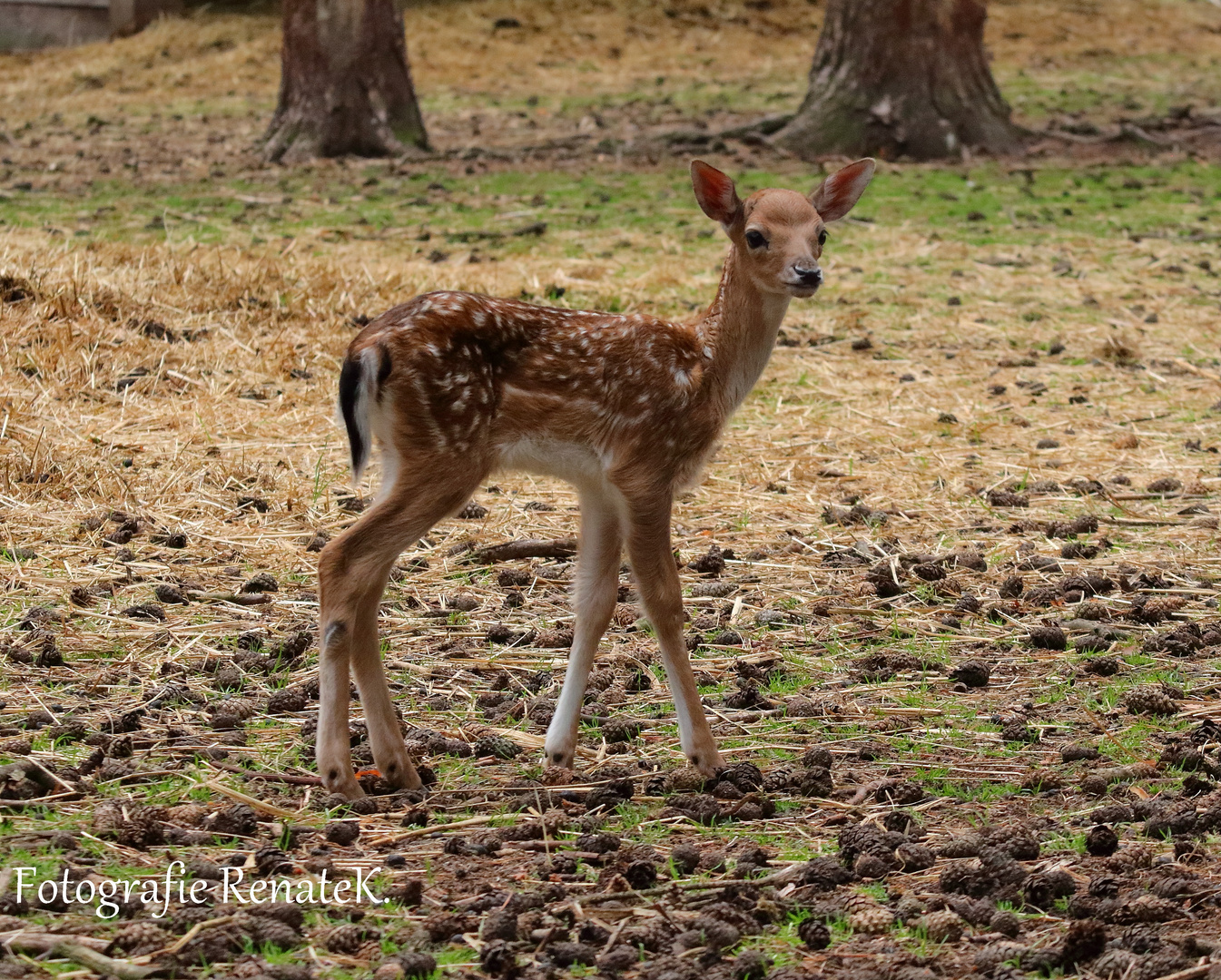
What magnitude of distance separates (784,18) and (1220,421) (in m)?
16.2

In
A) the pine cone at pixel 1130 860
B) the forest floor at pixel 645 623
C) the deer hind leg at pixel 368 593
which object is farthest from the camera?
the deer hind leg at pixel 368 593

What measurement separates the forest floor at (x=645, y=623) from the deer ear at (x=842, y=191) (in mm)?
1581

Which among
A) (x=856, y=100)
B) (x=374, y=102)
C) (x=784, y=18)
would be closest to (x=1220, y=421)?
(x=856, y=100)

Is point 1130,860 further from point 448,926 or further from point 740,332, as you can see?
point 740,332

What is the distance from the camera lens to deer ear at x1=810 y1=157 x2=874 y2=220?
18.5 ft

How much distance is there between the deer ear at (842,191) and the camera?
5629mm

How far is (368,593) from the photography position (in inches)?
180

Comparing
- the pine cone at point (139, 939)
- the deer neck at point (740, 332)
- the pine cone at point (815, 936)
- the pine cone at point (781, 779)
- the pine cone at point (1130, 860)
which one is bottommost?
the pine cone at point (781, 779)

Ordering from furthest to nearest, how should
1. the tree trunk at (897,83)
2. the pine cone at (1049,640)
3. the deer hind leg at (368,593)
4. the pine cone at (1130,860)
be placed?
the tree trunk at (897,83)
the pine cone at (1049,640)
the deer hind leg at (368,593)
the pine cone at (1130,860)

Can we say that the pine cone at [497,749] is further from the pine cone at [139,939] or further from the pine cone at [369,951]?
the pine cone at [139,939]

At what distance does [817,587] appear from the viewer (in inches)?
254

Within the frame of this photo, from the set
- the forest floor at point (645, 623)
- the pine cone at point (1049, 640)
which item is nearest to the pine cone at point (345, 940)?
the forest floor at point (645, 623)

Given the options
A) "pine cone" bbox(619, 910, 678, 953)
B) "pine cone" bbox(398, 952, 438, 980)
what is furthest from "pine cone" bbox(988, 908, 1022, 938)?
"pine cone" bbox(398, 952, 438, 980)

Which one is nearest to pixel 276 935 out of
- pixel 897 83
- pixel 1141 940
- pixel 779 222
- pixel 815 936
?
pixel 815 936
